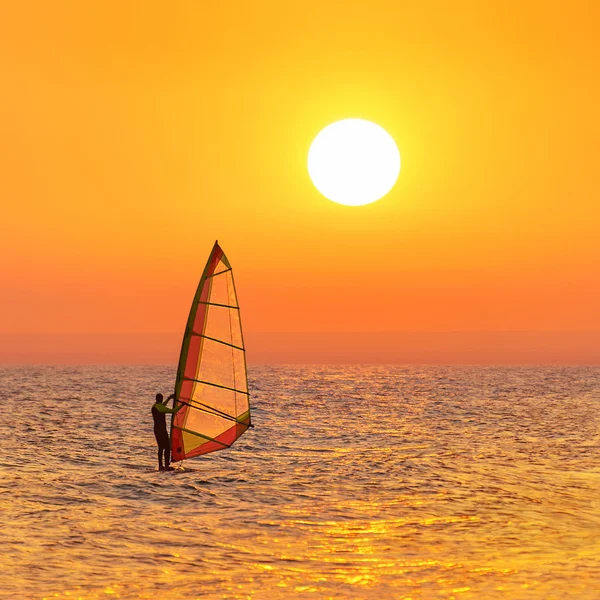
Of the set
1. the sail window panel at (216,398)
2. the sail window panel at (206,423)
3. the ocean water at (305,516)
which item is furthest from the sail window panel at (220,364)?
the ocean water at (305,516)

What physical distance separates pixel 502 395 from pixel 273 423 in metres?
38.1

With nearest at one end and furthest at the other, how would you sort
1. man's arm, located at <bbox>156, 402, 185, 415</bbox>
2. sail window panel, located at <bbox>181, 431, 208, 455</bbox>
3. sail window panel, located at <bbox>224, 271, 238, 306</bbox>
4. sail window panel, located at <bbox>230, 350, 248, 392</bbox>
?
man's arm, located at <bbox>156, 402, 185, 415</bbox> < sail window panel, located at <bbox>181, 431, 208, 455</bbox> < sail window panel, located at <bbox>224, 271, 238, 306</bbox> < sail window panel, located at <bbox>230, 350, 248, 392</bbox>

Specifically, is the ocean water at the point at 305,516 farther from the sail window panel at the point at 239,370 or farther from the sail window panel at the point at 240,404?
the sail window panel at the point at 239,370

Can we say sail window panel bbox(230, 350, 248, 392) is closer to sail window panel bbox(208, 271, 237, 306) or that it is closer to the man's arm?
sail window panel bbox(208, 271, 237, 306)

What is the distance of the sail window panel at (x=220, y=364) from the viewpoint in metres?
23.1

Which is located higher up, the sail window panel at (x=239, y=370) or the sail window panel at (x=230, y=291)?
the sail window panel at (x=230, y=291)

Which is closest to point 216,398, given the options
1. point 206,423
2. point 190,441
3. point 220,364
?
point 206,423

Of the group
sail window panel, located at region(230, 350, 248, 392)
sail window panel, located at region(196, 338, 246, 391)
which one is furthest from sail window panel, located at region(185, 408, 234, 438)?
sail window panel, located at region(230, 350, 248, 392)

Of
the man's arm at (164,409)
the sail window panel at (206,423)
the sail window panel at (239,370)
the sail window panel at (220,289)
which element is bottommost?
the sail window panel at (206,423)

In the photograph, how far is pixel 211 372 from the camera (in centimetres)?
2336

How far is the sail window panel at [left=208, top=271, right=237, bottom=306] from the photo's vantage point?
22938 mm

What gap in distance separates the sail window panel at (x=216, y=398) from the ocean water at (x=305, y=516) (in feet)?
8.59

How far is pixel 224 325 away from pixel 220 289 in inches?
42.2

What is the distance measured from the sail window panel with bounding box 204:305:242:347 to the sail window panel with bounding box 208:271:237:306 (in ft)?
0.66
